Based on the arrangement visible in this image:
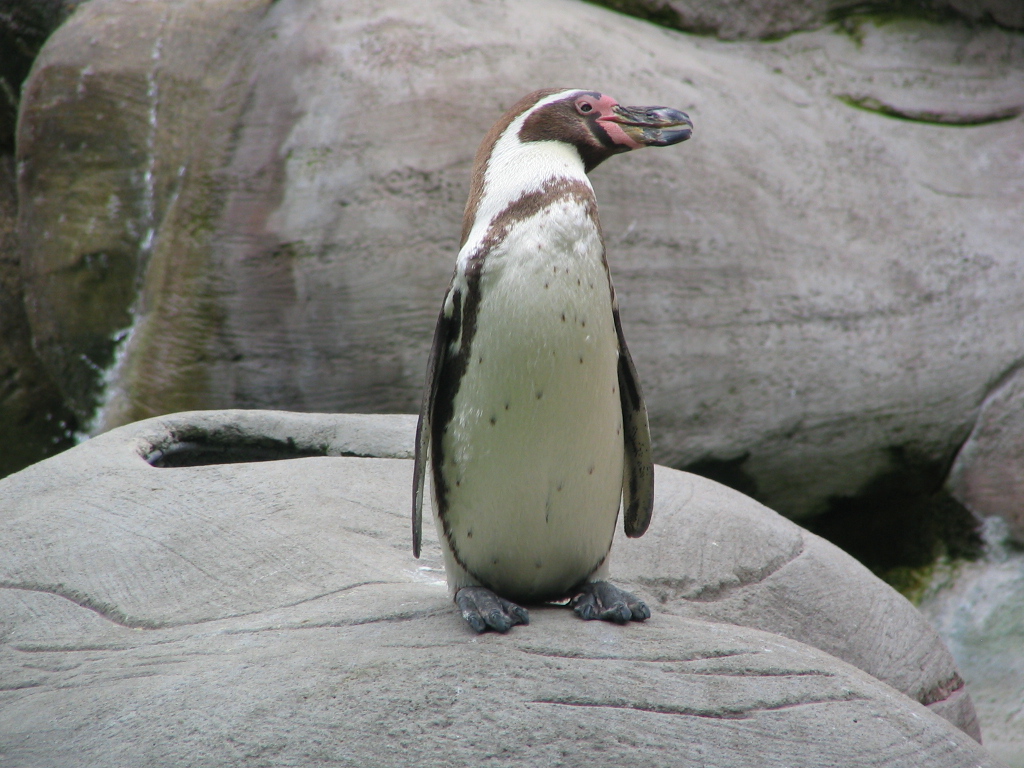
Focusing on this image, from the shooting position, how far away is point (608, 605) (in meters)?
2.08

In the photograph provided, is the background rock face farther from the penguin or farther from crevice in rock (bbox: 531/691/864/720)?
crevice in rock (bbox: 531/691/864/720)

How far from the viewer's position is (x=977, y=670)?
420 centimetres

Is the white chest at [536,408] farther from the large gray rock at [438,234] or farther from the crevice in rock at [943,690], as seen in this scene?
the large gray rock at [438,234]

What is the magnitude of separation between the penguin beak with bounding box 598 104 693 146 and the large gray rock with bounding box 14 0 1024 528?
246 centimetres

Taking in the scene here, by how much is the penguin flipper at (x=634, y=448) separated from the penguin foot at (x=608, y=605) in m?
0.26

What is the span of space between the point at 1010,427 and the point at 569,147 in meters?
3.52

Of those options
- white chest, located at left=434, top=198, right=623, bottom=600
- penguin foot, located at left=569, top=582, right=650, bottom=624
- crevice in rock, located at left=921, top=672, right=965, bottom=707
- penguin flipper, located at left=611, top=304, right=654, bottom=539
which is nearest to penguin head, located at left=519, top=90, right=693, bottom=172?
white chest, located at left=434, top=198, right=623, bottom=600

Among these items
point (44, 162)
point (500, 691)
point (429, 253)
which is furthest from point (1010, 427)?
point (44, 162)

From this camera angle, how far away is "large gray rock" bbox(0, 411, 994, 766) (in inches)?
67.5

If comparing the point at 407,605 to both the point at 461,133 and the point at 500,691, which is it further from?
the point at 461,133

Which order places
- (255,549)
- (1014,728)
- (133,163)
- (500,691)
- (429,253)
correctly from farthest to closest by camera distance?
(133,163) → (429,253) → (1014,728) → (255,549) → (500,691)

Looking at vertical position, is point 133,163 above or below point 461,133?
below

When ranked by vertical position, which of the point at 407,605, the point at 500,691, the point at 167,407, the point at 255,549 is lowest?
the point at 167,407

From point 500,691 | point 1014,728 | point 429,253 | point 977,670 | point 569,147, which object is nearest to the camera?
point 500,691
